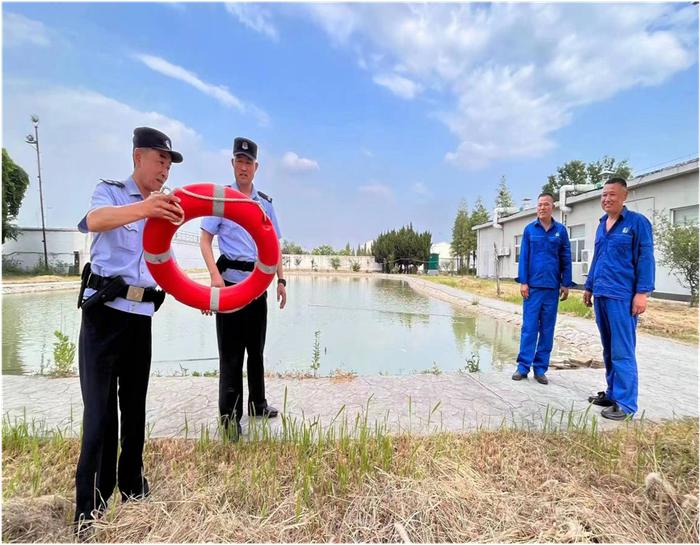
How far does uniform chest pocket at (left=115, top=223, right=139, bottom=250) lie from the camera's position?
4.11 feet

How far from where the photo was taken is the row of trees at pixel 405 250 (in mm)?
32219

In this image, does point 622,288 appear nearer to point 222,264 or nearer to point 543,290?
point 543,290

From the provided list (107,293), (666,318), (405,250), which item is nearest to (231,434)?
(107,293)

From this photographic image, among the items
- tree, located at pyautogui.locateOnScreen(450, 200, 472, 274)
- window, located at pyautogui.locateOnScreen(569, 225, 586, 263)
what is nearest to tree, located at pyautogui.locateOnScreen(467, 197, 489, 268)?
tree, located at pyautogui.locateOnScreen(450, 200, 472, 274)

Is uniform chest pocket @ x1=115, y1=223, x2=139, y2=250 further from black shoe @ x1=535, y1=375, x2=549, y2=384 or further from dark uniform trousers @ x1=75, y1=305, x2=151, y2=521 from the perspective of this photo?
black shoe @ x1=535, y1=375, x2=549, y2=384

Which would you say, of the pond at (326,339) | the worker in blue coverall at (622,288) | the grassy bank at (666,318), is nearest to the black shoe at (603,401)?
the worker in blue coverall at (622,288)

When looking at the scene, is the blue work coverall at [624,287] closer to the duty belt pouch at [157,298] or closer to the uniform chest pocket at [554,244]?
the uniform chest pocket at [554,244]

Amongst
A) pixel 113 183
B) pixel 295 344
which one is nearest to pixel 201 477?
pixel 113 183

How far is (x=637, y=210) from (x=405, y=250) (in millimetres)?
23399

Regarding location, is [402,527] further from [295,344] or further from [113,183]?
[295,344]

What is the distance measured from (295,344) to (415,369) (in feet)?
6.07

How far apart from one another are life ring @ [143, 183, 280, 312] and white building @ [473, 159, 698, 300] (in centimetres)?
961

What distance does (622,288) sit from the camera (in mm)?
2252

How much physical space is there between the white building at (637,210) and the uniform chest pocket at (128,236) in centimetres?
1009
